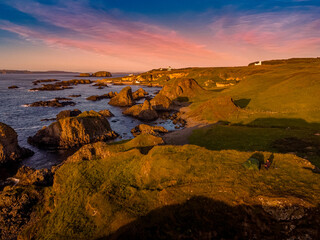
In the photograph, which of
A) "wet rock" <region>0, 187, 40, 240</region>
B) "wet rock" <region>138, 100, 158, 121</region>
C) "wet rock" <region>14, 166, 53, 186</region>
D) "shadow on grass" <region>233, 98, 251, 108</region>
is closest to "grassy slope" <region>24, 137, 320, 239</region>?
"wet rock" <region>0, 187, 40, 240</region>

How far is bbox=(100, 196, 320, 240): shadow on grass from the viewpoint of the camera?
27.2 feet

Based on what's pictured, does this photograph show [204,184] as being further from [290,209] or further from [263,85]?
[263,85]

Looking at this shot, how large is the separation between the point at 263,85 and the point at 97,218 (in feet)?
293

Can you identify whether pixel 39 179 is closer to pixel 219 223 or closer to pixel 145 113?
pixel 219 223

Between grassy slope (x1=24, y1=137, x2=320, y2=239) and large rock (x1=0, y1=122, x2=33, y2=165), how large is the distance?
26521 millimetres

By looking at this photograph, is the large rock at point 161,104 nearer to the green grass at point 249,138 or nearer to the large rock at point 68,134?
the large rock at point 68,134

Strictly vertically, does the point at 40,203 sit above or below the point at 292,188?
below

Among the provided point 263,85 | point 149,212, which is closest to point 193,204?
point 149,212

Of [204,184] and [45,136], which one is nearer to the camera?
[204,184]

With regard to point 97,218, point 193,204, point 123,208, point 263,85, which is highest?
point 263,85

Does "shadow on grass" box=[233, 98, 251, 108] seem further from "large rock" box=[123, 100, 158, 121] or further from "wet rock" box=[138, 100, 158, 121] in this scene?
"wet rock" box=[138, 100, 158, 121]

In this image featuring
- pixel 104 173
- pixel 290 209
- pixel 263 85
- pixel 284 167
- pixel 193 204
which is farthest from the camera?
pixel 263 85

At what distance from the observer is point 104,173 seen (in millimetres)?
15742

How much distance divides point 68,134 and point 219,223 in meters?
43.0
